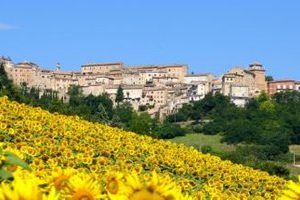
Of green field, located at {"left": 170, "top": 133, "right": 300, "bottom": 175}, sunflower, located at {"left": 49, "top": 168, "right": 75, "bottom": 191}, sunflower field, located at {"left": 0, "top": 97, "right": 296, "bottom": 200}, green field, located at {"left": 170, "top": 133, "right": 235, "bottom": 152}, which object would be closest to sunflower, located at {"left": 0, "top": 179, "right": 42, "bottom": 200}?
sunflower, located at {"left": 49, "top": 168, "right": 75, "bottom": 191}

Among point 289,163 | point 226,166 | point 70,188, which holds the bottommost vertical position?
point 289,163

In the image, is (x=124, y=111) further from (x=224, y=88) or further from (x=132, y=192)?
(x=132, y=192)

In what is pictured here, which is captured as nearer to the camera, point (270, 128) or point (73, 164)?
point (73, 164)

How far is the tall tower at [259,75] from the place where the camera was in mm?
144750

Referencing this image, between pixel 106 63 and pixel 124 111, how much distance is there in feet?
200

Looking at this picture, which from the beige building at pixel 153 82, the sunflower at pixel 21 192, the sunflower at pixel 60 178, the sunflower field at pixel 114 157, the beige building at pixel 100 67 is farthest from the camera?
the beige building at pixel 100 67

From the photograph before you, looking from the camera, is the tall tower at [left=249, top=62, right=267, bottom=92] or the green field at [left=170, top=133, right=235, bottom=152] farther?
the tall tower at [left=249, top=62, right=267, bottom=92]

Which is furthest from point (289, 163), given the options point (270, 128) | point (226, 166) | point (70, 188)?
point (70, 188)

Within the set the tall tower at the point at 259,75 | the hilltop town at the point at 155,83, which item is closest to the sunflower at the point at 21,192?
the hilltop town at the point at 155,83

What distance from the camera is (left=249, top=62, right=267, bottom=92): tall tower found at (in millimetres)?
144750

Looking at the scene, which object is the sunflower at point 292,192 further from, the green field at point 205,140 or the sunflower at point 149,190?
the green field at point 205,140

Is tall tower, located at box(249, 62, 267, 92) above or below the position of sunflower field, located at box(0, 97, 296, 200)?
above

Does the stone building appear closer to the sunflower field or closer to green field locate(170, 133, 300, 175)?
green field locate(170, 133, 300, 175)

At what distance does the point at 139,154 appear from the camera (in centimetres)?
1304
